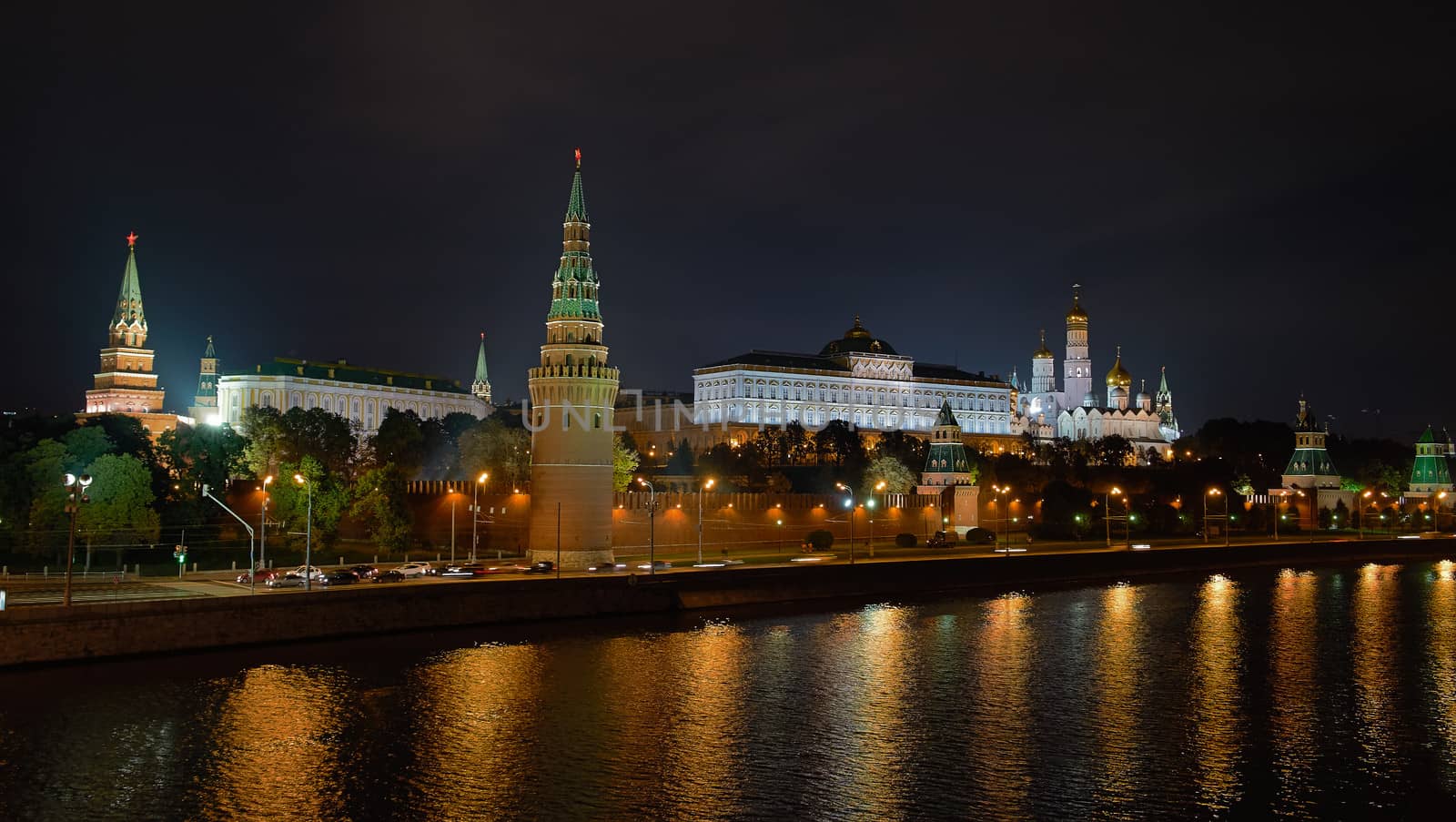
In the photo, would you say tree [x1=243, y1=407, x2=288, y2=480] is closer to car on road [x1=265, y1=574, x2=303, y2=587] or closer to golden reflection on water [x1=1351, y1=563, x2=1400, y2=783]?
car on road [x1=265, y1=574, x2=303, y2=587]

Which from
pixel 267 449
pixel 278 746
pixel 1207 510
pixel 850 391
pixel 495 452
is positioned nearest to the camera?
pixel 278 746

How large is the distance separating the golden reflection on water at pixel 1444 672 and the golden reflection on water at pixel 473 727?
1985 cm

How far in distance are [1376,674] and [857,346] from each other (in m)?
137

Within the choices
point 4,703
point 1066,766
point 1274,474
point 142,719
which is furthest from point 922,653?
point 1274,474

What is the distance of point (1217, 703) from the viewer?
124 feet

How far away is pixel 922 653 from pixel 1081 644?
6586 mm

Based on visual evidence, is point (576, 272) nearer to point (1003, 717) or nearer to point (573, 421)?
point (573, 421)

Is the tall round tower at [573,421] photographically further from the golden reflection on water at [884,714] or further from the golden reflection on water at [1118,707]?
the golden reflection on water at [1118,707]

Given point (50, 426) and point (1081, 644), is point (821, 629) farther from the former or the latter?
point (50, 426)

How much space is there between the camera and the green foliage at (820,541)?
78.4 meters

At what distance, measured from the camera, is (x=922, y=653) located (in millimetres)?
45656

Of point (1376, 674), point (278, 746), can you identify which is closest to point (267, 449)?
point (278, 746)

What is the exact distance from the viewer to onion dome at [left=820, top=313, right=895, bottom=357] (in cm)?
17812

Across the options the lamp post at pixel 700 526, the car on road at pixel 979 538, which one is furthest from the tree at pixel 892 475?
the lamp post at pixel 700 526
